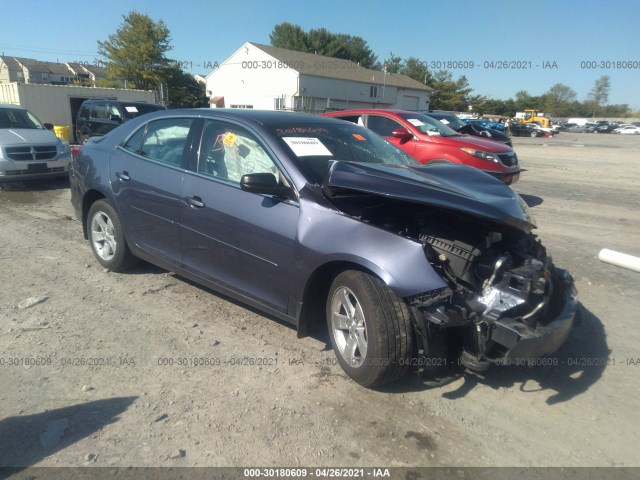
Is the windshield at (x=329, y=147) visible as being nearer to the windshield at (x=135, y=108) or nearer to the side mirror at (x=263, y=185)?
the side mirror at (x=263, y=185)

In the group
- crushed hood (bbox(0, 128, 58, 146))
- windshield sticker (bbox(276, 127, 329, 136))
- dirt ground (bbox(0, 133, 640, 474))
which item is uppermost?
windshield sticker (bbox(276, 127, 329, 136))

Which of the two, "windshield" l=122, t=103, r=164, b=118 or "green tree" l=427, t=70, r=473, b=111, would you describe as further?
"green tree" l=427, t=70, r=473, b=111

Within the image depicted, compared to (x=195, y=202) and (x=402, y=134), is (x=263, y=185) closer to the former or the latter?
(x=195, y=202)

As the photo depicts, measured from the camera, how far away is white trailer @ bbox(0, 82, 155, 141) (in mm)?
21094

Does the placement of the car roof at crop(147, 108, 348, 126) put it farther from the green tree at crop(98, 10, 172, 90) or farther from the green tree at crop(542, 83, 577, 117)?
the green tree at crop(542, 83, 577, 117)

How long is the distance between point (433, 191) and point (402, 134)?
19.6 feet

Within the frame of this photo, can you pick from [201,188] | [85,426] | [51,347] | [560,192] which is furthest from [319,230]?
[560,192]

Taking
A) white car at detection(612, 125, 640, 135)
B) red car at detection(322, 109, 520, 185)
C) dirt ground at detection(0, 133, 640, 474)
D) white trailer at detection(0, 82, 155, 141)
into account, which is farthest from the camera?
white car at detection(612, 125, 640, 135)

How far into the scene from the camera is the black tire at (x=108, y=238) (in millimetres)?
4672

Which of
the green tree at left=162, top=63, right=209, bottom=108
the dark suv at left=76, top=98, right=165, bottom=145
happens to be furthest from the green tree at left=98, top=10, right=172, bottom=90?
the dark suv at left=76, top=98, right=165, bottom=145

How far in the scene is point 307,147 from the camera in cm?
362

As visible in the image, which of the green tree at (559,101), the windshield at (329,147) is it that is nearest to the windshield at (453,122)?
the windshield at (329,147)

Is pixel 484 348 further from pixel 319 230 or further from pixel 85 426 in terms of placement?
pixel 85 426

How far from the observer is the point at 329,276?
128 inches
